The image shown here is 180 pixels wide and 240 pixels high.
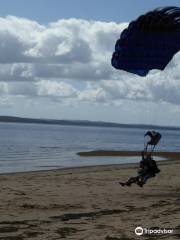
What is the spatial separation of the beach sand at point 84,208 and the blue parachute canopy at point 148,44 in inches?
136

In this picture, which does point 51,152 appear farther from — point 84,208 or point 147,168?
point 147,168

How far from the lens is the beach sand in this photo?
962 cm

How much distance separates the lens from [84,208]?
13016 millimetres

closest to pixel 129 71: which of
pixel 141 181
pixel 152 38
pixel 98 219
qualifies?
pixel 152 38

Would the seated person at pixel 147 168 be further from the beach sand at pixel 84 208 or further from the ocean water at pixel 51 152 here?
the ocean water at pixel 51 152

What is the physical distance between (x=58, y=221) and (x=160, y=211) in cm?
240

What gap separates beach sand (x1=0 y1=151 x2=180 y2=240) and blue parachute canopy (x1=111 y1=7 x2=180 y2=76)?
3464 mm

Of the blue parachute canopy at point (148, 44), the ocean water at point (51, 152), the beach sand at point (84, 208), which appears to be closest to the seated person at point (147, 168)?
the beach sand at point (84, 208)

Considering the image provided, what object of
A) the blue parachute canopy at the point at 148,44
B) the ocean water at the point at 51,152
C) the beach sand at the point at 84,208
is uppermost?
the ocean water at the point at 51,152

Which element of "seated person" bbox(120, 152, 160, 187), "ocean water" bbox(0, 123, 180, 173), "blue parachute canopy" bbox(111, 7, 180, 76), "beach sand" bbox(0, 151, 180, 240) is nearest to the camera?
"beach sand" bbox(0, 151, 180, 240)

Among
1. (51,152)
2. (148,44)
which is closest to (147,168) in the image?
(148,44)

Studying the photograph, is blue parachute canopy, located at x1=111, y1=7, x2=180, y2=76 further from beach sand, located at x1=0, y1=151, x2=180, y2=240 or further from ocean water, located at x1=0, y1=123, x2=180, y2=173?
ocean water, located at x1=0, y1=123, x2=180, y2=173

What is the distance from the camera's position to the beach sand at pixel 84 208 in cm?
962

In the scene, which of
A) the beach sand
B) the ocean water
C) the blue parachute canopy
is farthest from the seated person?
the ocean water
